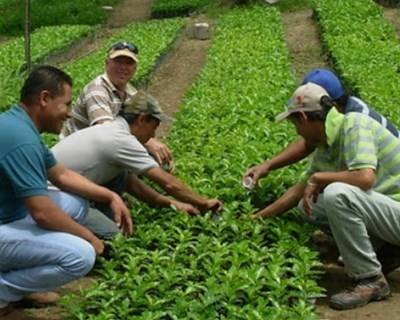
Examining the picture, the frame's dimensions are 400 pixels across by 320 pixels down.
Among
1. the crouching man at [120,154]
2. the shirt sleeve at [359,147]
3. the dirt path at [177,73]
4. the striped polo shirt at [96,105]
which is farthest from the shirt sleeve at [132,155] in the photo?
the dirt path at [177,73]

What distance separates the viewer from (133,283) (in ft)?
17.7

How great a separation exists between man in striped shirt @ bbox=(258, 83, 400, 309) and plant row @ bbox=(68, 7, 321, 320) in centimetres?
32

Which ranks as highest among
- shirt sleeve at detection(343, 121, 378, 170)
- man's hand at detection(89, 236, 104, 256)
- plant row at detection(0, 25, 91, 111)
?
shirt sleeve at detection(343, 121, 378, 170)

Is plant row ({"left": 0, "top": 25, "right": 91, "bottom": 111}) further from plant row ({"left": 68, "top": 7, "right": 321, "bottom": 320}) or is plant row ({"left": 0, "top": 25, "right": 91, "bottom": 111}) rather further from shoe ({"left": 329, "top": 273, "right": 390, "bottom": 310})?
shoe ({"left": 329, "top": 273, "right": 390, "bottom": 310})

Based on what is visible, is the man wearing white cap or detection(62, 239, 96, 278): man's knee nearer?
detection(62, 239, 96, 278): man's knee

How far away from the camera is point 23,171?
5.01 metres

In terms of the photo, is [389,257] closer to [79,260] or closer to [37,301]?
[79,260]

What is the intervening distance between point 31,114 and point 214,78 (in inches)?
342

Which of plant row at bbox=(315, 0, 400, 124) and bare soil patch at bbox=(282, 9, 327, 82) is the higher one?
plant row at bbox=(315, 0, 400, 124)

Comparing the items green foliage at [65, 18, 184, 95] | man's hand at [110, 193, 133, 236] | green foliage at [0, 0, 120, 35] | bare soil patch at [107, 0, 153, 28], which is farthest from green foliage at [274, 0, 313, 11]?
man's hand at [110, 193, 133, 236]

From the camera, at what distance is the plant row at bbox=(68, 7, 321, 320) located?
509 centimetres

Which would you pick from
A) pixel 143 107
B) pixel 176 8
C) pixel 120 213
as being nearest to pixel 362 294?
pixel 120 213

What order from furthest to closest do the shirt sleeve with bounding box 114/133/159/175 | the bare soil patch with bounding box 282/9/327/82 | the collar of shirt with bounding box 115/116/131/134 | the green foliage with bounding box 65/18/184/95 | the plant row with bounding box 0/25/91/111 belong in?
1. the bare soil patch with bounding box 282/9/327/82
2. the green foliage with bounding box 65/18/184/95
3. the plant row with bounding box 0/25/91/111
4. the collar of shirt with bounding box 115/116/131/134
5. the shirt sleeve with bounding box 114/133/159/175

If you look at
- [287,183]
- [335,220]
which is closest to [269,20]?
[287,183]
